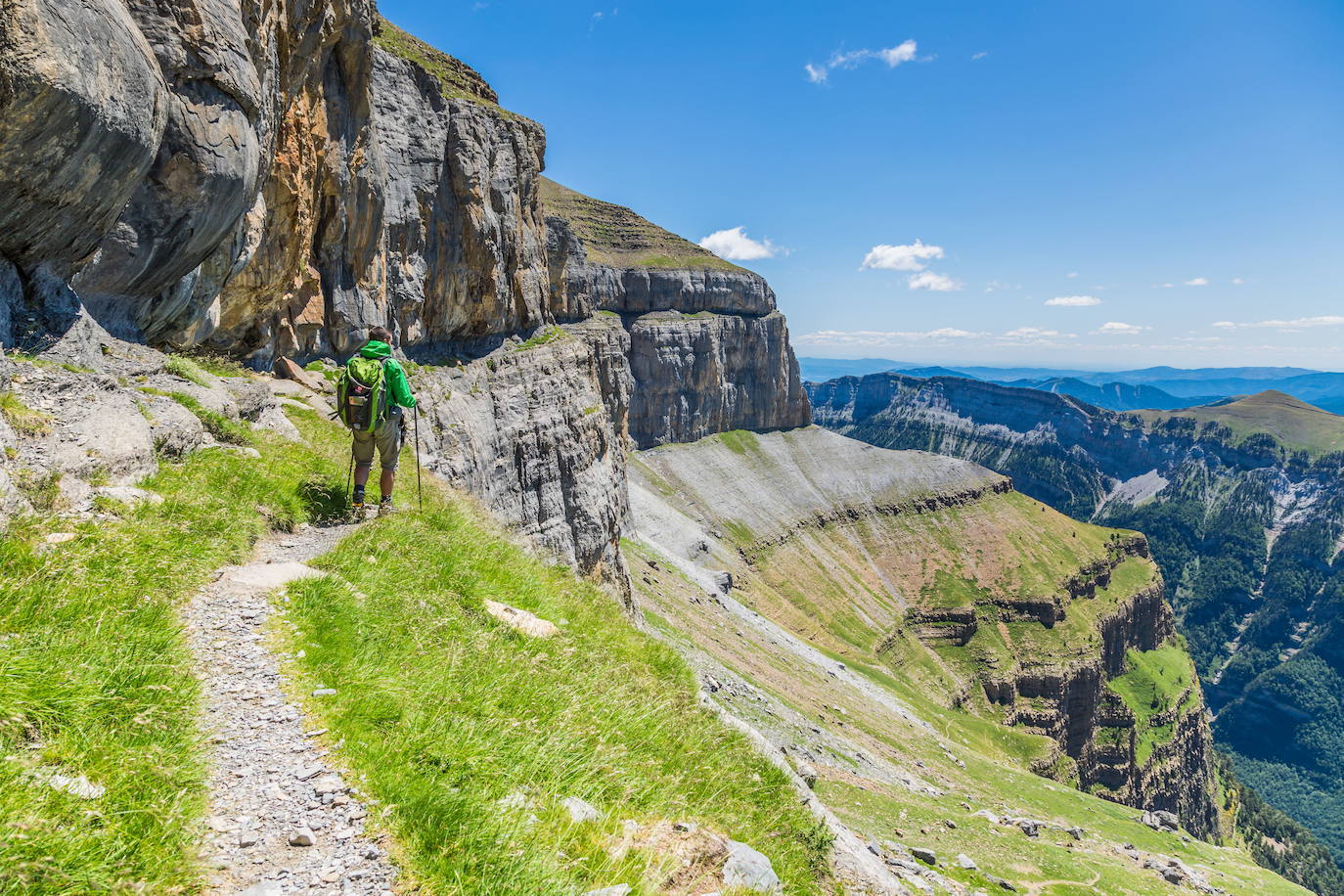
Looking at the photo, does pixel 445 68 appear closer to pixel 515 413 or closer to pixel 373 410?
pixel 515 413

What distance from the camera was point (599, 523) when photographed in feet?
154

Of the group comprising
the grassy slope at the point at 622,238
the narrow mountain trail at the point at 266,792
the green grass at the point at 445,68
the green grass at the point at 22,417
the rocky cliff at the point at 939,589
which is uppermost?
the grassy slope at the point at 622,238

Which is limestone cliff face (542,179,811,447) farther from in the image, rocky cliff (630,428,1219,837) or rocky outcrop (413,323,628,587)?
rocky outcrop (413,323,628,587)

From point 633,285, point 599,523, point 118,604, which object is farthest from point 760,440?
point 118,604

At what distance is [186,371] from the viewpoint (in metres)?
15.2

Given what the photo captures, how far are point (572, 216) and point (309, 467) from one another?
135513 millimetres

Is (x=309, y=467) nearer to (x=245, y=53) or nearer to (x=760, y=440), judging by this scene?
(x=245, y=53)

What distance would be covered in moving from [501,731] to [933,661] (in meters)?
107

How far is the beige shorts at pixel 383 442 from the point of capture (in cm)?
1249

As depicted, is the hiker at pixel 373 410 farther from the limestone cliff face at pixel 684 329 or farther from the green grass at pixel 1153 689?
the green grass at pixel 1153 689

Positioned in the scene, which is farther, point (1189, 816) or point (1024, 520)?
point (1024, 520)

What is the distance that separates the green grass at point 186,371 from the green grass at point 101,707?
8.70m

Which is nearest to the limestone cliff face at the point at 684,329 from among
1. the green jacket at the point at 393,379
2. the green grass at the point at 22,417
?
the green jacket at the point at 393,379

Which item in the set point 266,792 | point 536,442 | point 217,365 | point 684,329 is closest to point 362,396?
point 266,792
